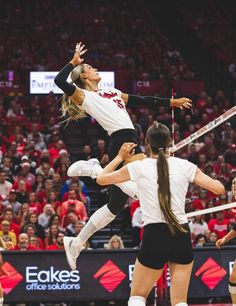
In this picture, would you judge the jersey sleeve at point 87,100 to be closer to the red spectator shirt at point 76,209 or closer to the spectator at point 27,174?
the red spectator shirt at point 76,209

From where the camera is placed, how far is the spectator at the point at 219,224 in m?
13.1

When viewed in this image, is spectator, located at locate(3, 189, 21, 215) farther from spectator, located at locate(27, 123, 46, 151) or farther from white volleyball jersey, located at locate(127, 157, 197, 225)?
white volleyball jersey, located at locate(127, 157, 197, 225)

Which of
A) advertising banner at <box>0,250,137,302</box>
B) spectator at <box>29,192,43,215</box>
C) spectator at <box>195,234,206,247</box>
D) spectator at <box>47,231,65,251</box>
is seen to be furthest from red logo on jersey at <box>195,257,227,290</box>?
spectator at <box>29,192,43,215</box>

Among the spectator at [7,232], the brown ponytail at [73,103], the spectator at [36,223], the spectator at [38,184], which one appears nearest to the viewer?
the brown ponytail at [73,103]

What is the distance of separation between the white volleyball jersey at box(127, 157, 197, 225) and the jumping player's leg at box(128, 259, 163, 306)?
35cm

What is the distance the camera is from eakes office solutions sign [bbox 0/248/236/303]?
11.1 m

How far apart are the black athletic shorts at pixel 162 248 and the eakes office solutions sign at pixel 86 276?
5.80 metres

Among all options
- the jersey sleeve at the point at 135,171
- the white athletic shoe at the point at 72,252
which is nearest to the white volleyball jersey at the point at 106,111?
the white athletic shoe at the point at 72,252

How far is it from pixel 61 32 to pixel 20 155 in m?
11.0

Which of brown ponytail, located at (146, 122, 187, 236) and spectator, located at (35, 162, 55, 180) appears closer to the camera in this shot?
brown ponytail, located at (146, 122, 187, 236)

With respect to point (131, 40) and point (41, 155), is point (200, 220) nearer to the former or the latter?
point (41, 155)

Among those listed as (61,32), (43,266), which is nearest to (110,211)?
(43,266)

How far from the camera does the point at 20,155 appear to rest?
51.3 ft

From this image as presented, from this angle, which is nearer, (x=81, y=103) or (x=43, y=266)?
(x=81, y=103)
